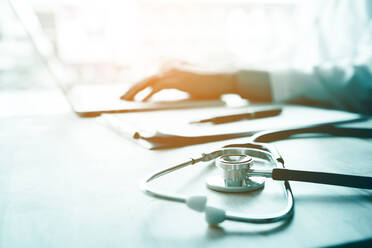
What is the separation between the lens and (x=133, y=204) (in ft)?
0.88

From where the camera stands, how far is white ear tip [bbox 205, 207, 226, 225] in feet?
0.71

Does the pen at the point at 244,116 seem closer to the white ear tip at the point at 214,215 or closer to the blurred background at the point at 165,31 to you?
the white ear tip at the point at 214,215

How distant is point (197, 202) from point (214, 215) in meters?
0.01

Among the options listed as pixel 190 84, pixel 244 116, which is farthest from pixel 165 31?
pixel 244 116

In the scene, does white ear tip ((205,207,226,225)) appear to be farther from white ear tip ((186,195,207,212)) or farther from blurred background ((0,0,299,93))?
blurred background ((0,0,299,93))

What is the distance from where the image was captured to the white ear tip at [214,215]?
0.22m

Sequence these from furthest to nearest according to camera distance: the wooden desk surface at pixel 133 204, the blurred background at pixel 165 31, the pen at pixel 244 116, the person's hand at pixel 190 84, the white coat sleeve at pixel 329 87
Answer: the blurred background at pixel 165 31, the person's hand at pixel 190 84, the white coat sleeve at pixel 329 87, the pen at pixel 244 116, the wooden desk surface at pixel 133 204

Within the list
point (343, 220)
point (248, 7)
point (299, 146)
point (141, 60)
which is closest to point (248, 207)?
point (343, 220)

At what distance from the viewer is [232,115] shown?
65cm

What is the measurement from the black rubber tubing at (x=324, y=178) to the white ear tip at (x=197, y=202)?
80 millimetres

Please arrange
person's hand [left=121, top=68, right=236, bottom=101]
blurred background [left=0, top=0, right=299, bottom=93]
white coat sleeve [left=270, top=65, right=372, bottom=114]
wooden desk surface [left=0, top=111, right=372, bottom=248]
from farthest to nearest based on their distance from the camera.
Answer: blurred background [left=0, top=0, right=299, bottom=93], person's hand [left=121, top=68, right=236, bottom=101], white coat sleeve [left=270, top=65, right=372, bottom=114], wooden desk surface [left=0, top=111, right=372, bottom=248]

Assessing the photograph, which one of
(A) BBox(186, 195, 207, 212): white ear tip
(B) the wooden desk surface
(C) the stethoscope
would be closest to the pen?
(B) the wooden desk surface

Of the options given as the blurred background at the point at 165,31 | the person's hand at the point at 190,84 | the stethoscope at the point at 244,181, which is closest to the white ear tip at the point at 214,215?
the stethoscope at the point at 244,181

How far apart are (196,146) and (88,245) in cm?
29
